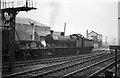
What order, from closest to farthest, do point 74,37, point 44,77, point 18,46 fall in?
1. point 44,77
2. point 18,46
3. point 74,37

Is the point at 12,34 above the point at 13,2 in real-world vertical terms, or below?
below

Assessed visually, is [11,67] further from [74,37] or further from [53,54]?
[74,37]

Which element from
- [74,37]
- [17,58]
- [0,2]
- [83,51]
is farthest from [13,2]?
[83,51]

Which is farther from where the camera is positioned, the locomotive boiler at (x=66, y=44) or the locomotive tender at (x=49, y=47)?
the locomotive boiler at (x=66, y=44)

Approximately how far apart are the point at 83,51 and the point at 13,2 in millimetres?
23076

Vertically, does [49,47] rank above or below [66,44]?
below

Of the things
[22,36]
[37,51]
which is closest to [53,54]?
[37,51]

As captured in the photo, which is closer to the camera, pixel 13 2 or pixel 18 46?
pixel 13 2

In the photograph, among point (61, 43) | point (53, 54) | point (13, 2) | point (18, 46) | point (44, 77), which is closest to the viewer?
point (44, 77)

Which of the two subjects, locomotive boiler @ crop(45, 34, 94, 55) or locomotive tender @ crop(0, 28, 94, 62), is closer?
locomotive tender @ crop(0, 28, 94, 62)

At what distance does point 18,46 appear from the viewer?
64.9 feet

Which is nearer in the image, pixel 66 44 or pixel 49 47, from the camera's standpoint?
pixel 49 47

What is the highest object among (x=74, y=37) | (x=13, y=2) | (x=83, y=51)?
(x=13, y=2)

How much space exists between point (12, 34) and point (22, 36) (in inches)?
350
